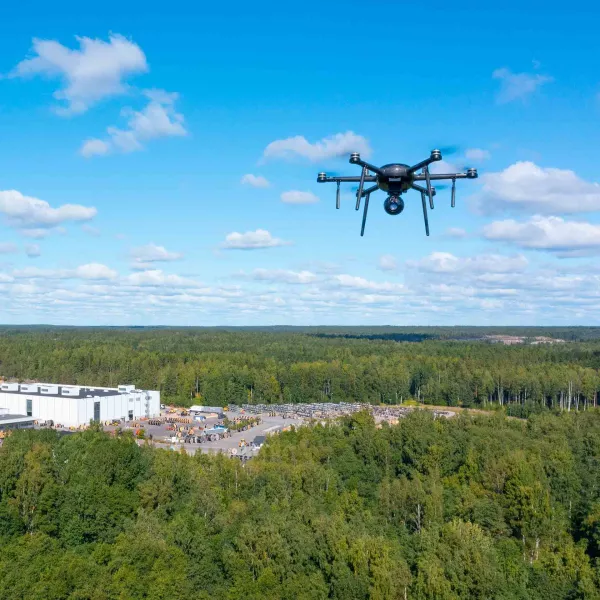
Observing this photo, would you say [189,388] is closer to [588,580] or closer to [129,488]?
[129,488]

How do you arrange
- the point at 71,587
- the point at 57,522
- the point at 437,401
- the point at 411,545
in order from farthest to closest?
1. the point at 437,401
2. the point at 57,522
3. the point at 411,545
4. the point at 71,587

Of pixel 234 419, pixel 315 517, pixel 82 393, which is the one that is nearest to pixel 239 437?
pixel 234 419

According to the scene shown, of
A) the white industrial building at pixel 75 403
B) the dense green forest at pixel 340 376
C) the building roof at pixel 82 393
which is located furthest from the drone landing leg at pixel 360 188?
the dense green forest at pixel 340 376

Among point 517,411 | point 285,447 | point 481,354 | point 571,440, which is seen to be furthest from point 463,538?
point 481,354

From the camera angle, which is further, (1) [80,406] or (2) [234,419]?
(2) [234,419]

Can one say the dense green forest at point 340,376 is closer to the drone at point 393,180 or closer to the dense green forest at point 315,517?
the dense green forest at point 315,517

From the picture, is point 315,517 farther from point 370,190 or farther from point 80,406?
point 80,406
